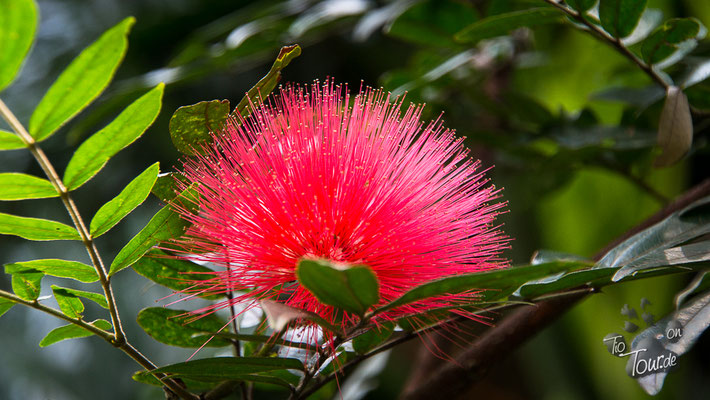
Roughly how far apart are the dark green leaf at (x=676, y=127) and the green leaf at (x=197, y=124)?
1.97ft

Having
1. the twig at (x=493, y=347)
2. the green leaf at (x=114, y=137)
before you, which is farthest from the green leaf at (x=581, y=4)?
the green leaf at (x=114, y=137)

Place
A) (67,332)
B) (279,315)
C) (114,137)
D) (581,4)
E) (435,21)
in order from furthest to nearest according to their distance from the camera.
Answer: (435,21) → (581,4) → (67,332) → (114,137) → (279,315)

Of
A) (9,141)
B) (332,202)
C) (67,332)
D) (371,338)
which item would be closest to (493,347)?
(371,338)

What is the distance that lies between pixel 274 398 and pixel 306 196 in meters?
1.18

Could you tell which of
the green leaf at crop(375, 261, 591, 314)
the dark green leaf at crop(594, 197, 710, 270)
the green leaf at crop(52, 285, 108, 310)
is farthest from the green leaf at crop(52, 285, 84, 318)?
the dark green leaf at crop(594, 197, 710, 270)

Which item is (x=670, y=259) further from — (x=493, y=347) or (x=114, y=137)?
(x=114, y=137)

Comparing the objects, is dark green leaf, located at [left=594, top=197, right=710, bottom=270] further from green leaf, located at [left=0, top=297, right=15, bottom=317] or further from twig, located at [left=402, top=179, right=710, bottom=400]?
green leaf, located at [left=0, top=297, right=15, bottom=317]

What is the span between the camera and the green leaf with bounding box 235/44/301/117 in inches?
27.2

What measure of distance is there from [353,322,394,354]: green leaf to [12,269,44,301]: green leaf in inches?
15.0

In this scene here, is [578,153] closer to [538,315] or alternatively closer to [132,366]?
[538,315]

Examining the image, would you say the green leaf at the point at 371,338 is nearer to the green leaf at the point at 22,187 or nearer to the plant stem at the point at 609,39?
the green leaf at the point at 22,187

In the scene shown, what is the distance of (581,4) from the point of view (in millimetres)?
850

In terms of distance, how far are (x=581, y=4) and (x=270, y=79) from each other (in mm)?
473

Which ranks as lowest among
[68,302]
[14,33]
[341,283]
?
[341,283]
